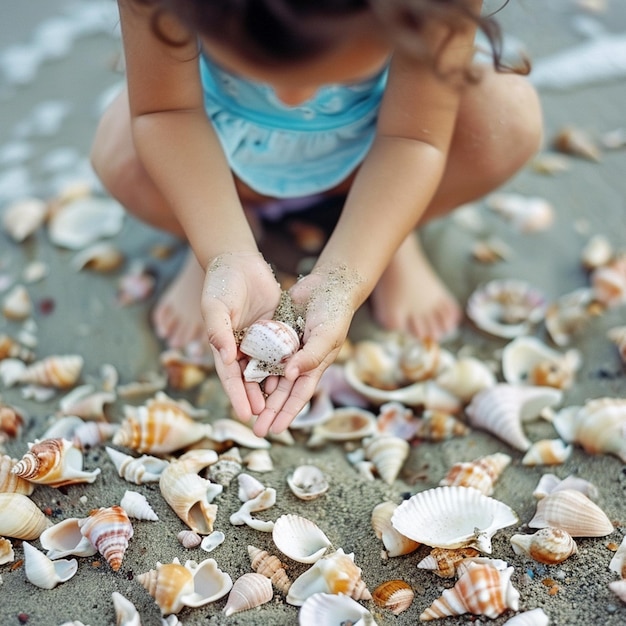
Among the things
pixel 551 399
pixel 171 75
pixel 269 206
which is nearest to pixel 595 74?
pixel 269 206

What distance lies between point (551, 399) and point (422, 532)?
62 centimetres

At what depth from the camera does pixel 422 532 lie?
151 cm

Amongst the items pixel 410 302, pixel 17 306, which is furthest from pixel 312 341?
pixel 17 306

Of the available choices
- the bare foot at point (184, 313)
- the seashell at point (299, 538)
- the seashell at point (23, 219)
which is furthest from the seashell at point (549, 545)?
the seashell at point (23, 219)

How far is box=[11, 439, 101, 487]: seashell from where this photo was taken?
1.59 metres

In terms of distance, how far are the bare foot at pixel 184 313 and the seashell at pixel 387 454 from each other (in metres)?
0.65

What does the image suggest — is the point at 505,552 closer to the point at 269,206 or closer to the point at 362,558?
the point at 362,558

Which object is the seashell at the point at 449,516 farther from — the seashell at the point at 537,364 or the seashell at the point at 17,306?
the seashell at the point at 17,306

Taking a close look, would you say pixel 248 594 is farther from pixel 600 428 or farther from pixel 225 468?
pixel 600 428

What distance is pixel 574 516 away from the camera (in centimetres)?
154

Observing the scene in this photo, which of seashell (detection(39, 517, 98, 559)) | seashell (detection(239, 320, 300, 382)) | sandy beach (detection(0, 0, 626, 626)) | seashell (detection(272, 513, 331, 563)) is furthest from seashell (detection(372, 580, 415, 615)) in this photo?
seashell (detection(39, 517, 98, 559))

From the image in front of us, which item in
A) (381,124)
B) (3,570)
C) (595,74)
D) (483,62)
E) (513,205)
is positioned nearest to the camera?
(3,570)

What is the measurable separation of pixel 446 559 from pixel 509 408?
530mm

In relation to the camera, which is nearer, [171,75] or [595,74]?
[171,75]
